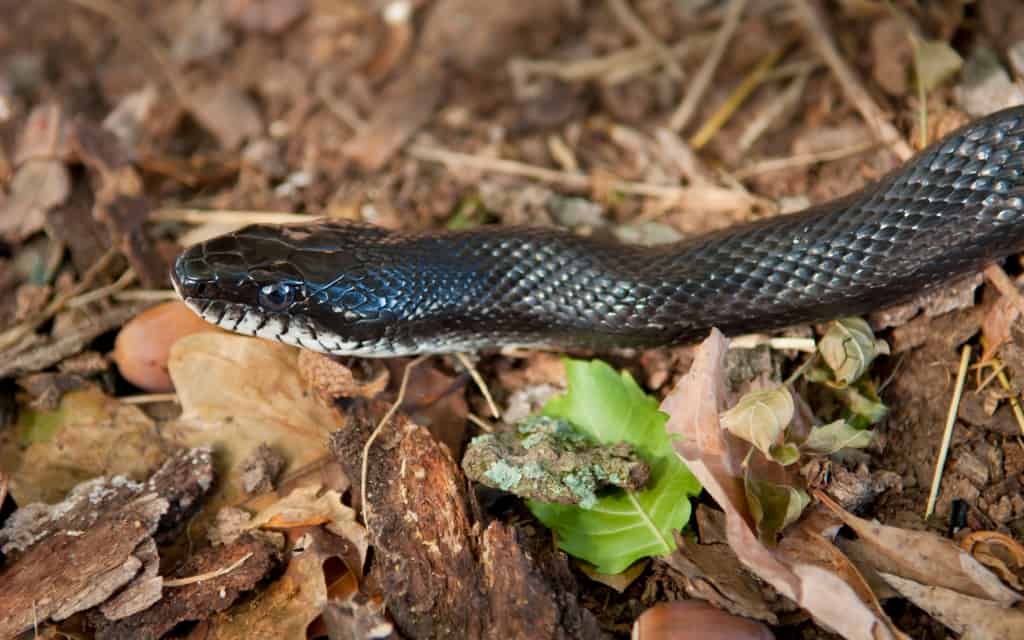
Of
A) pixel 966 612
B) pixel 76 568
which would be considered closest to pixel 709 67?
pixel 966 612

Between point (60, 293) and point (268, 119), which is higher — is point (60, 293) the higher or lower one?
the lower one

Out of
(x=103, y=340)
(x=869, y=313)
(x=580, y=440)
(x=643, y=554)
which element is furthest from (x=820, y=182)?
(x=103, y=340)

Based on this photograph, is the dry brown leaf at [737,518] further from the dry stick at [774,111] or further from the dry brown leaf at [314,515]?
the dry stick at [774,111]

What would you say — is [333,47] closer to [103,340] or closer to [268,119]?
[268,119]

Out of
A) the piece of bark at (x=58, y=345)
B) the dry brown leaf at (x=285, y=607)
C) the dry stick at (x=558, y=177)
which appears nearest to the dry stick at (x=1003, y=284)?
the dry stick at (x=558, y=177)

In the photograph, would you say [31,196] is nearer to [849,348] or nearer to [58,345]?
[58,345]

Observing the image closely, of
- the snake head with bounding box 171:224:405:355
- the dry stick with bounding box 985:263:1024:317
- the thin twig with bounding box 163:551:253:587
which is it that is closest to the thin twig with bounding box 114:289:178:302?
the snake head with bounding box 171:224:405:355
